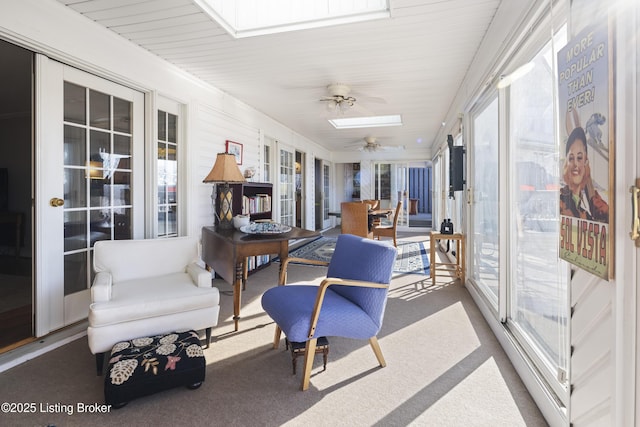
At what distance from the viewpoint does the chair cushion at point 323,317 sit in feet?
5.85

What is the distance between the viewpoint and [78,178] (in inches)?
103

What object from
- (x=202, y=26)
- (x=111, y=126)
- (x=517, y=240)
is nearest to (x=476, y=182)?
(x=517, y=240)

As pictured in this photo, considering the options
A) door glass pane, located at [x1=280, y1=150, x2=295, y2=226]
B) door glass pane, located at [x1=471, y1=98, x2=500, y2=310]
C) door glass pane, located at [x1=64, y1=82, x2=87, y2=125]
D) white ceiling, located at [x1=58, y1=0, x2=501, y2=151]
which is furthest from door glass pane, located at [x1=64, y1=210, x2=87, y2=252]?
door glass pane, located at [x1=280, y1=150, x2=295, y2=226]

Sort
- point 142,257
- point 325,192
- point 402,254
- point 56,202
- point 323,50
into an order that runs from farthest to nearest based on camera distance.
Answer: point 325,192 < point 402,254 < point 323,50 < point 142,257 < point 56,202

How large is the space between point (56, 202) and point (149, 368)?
1545 millimetres

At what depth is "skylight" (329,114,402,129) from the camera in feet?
Answer: 20.0

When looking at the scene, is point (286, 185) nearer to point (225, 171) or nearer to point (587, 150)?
point (225, 171)

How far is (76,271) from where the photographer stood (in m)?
2.64

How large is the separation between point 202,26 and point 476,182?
9.52 ft

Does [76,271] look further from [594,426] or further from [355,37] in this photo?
[594,426]

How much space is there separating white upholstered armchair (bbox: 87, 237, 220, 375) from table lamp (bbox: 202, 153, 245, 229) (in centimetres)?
53

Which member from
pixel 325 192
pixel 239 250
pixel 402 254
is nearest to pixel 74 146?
pixel 239 250

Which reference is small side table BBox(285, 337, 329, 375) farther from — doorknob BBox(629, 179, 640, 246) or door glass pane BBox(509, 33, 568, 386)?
doorknob BBox(629, 179, 640, 246)

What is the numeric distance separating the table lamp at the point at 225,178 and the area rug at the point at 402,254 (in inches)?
81.5
